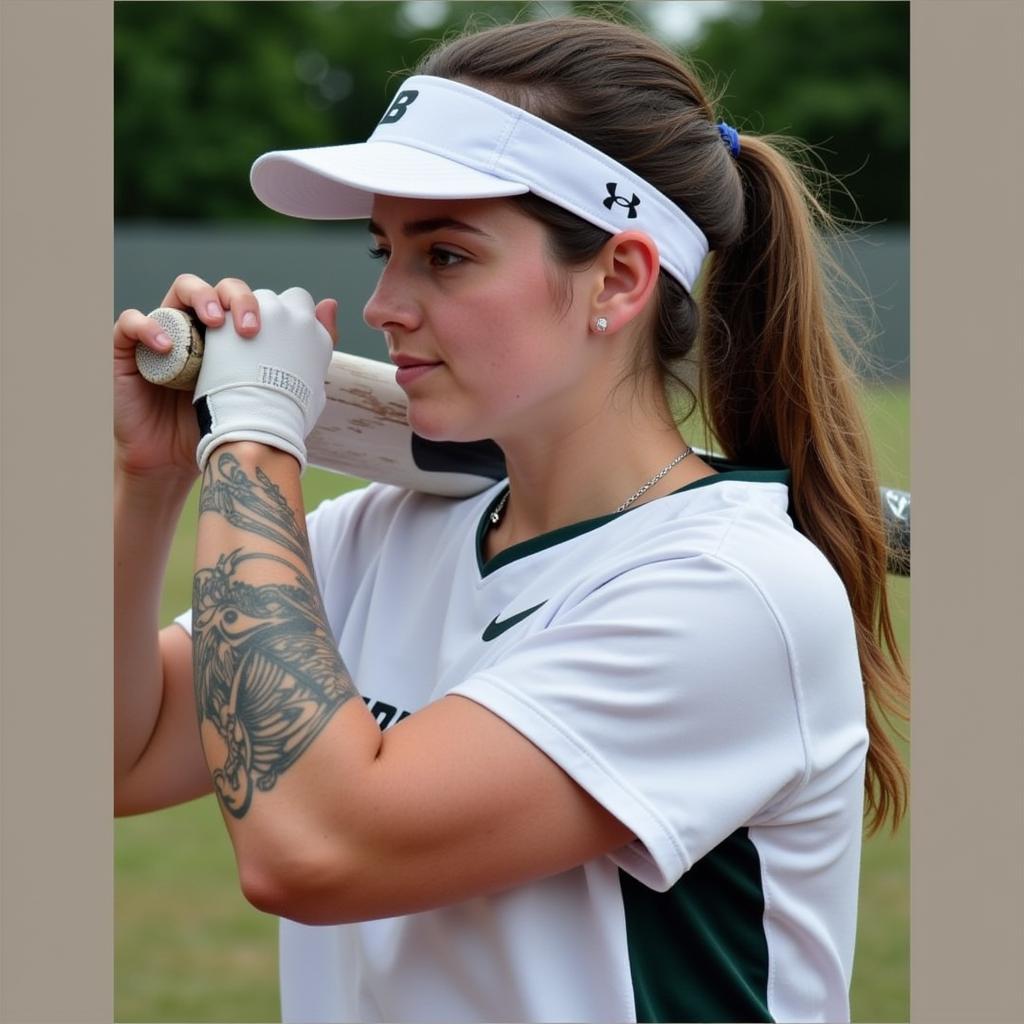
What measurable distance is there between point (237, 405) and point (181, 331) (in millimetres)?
195

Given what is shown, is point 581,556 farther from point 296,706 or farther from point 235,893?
point 235,893

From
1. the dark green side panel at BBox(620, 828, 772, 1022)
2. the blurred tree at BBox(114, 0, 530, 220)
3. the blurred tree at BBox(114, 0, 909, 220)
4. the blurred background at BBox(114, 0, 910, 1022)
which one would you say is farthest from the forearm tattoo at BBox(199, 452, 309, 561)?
the blurred tree at BBox(114, 0, 909, 220)

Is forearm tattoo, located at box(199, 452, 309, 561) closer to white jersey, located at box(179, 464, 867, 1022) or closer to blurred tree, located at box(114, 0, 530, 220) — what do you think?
white jersey, located at box(179, 464, 867, 1022)

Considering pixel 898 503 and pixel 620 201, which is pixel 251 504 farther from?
pixel 898 503

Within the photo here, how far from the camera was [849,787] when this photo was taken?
2074 millimetres

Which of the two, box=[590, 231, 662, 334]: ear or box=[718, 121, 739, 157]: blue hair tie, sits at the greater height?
box=[718, 121, 739, 157]: blue hair tie

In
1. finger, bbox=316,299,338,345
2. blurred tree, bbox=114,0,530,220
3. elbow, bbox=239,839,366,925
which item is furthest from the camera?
blurred tree, bbox=114,0,530,220

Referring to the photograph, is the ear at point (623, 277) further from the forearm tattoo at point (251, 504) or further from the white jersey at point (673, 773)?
the forearm tattoo at point (251, 504)

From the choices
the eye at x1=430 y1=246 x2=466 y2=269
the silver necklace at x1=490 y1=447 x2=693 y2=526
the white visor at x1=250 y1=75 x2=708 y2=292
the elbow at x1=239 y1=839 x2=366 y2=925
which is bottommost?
the elbow at x1=239 y1=839 x2=366 y2=925

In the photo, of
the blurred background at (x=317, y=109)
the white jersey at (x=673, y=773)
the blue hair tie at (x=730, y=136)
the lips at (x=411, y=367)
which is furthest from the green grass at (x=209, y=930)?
the blurred background at (x=317, y=109)

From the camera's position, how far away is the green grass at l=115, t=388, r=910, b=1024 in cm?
455

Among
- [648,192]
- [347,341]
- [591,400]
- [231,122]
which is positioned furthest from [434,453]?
[231,122]

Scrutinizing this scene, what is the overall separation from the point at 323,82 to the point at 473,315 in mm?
29724

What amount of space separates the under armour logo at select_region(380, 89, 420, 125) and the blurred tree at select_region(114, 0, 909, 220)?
80.4 feet
